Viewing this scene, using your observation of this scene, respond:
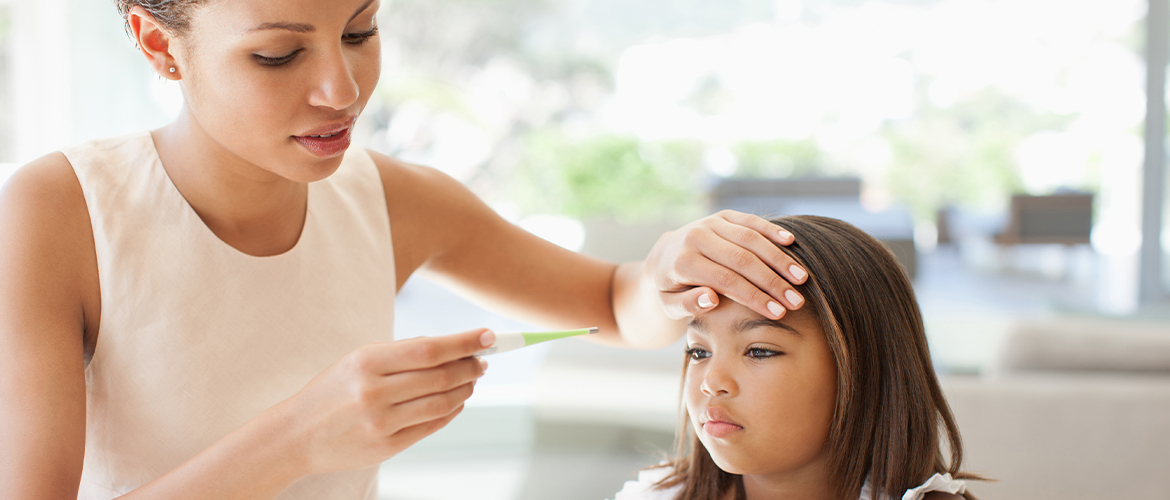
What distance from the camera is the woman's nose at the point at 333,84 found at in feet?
3.12

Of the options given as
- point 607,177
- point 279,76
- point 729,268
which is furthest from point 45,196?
point 607,177

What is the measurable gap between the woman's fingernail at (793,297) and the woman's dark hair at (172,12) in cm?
78

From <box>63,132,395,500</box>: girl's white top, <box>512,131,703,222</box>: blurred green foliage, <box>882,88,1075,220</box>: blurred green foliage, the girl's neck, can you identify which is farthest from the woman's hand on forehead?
<box>882,88,1075,220</box>: blurred green foliage

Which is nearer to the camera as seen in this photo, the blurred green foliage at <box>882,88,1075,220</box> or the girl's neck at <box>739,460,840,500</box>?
the girl's neck at <box>739,460,840,500</box>

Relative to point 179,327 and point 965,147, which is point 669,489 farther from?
point 965,147

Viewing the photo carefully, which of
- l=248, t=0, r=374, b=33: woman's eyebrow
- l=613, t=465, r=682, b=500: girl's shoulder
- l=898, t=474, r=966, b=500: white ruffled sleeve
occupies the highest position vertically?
l=248, t=0, r=374, b=33: woman's eyebrow

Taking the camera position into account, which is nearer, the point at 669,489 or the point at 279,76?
the point at 279,76

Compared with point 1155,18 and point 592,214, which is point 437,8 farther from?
point 1155,18

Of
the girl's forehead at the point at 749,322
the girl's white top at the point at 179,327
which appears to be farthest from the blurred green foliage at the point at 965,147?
the girl's white top at the point at 179,327

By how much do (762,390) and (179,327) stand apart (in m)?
0.77

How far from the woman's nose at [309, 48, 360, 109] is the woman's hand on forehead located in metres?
0.47

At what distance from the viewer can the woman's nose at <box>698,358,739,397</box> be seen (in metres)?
1.15

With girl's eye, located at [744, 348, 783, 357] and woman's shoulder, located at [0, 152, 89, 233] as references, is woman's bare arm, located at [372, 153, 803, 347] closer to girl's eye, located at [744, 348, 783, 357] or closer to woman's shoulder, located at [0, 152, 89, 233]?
girl's eye, located at [744, 348, 783, 357]

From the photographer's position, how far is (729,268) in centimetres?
110
